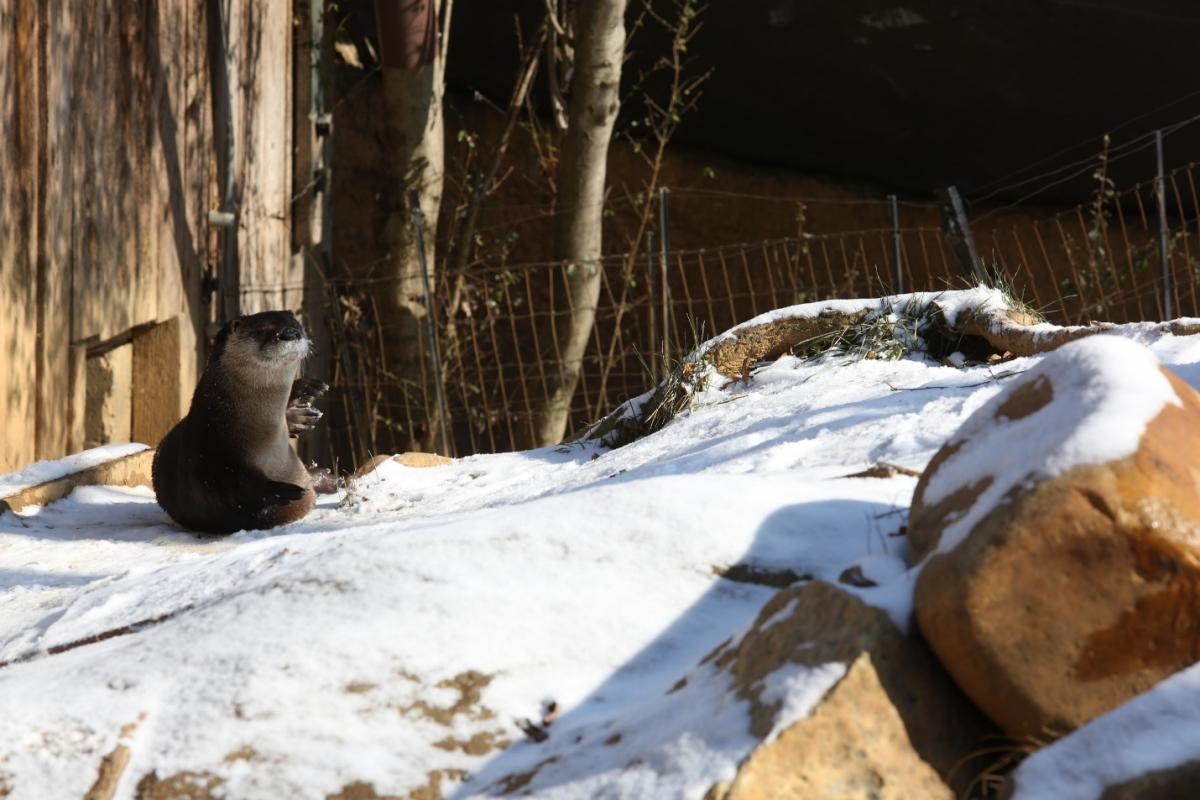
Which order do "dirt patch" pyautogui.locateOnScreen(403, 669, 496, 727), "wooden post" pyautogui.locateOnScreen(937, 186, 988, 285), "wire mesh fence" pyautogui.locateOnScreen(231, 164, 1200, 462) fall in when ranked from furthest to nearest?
"wire mesh fence" pyautogui.locateOnScreen(231, 164, 1200, 462)
"wooden post" pyautogui.locateOnScreen(937, 186, 988, 285)
"dirt patch" pyautogui.locateOnScreen(403, 669, 496, 727)

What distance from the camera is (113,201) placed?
5.95 m

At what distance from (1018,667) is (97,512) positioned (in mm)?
3966

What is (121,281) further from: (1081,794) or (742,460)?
(1081,794)

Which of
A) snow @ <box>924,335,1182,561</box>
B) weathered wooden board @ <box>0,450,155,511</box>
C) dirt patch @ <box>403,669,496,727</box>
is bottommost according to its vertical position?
dirt patch @ <box>403,669,496,727</box>

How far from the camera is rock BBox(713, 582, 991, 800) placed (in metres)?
1.78

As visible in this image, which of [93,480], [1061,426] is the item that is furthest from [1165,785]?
[93,480]

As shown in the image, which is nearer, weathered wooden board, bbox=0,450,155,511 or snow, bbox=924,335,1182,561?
snow, bbox=924,335,1182,561

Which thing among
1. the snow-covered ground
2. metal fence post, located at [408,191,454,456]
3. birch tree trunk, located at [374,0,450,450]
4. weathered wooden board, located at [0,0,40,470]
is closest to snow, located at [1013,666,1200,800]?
the snow-covered ground

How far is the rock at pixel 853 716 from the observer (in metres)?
1.78

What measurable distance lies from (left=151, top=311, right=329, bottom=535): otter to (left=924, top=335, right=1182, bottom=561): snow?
120 inches

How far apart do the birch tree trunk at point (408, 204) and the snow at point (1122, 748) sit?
633 centimetres

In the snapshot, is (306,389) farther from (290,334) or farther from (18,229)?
(18,229)

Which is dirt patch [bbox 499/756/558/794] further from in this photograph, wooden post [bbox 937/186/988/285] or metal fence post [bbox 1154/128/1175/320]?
wooden post [bbox 937/186/988/285]

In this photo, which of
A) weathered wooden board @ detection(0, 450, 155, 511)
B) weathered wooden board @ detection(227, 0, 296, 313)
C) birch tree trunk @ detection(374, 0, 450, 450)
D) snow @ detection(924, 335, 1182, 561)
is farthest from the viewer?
birch tree trunk @ detection(374, 0, 450, 450)
